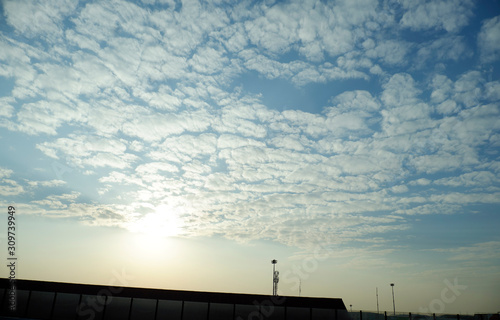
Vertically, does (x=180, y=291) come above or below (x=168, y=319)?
above

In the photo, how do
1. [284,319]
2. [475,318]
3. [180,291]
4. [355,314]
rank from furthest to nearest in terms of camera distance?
[475,318]
[355,314]
[180,291]
[284,319]

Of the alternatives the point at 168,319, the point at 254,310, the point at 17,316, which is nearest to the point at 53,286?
the point at 17,316

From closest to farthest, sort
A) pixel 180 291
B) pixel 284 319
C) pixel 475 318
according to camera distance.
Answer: pixel 284 319, pixel 180 291, pixel 475 318

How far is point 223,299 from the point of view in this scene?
109 ft

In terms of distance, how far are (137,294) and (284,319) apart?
1705 centimetres

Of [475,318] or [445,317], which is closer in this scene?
[445,317]

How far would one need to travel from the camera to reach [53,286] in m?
34.8

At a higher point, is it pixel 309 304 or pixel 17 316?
pixel 309 304

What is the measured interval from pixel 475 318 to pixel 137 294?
166 ft

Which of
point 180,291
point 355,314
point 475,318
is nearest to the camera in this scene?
point 180,291

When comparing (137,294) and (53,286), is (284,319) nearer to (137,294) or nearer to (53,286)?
(137,294)

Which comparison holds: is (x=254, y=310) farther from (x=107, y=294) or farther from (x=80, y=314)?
(x=80, y=314)

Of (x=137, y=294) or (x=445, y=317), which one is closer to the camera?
(x=137, y=294)

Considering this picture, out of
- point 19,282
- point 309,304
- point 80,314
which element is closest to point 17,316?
point 19,282
